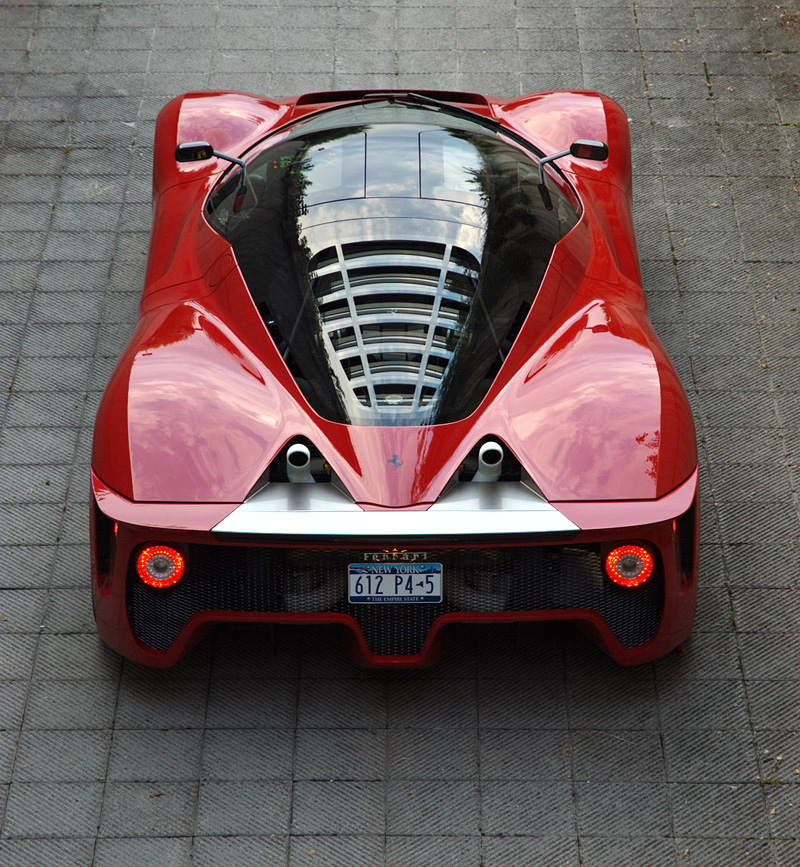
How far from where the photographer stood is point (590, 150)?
16.3 feet

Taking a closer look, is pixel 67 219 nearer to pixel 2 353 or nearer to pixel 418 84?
pixel 2 353

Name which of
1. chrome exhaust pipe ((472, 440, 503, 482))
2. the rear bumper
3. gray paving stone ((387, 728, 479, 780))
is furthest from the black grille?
gray paving stone ((387, 728, 479, 780))

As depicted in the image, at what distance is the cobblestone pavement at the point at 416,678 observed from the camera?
3.62 meters

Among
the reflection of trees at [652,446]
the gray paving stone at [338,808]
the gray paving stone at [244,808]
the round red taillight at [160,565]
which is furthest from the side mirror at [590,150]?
the gray paving stone at [244,808]

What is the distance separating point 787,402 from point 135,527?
2980mm

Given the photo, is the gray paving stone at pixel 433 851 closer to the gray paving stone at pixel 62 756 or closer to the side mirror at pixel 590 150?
the gray paving stone at pixel 62 756

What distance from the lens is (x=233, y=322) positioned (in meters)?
4.02

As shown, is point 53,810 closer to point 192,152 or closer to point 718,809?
point 718,809

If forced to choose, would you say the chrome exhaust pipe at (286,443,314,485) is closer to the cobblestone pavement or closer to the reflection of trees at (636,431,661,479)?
the cobblestone pavement

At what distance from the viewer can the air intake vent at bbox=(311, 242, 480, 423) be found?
3.75m

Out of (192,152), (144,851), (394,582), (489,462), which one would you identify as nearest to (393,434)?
(489,462)

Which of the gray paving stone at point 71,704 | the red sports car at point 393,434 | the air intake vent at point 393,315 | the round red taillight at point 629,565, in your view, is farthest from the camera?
the gray paving stone at point 71,704

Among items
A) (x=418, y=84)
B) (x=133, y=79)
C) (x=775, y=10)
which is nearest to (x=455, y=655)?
(x=418, y=84)

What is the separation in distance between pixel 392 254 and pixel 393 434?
0.78m
